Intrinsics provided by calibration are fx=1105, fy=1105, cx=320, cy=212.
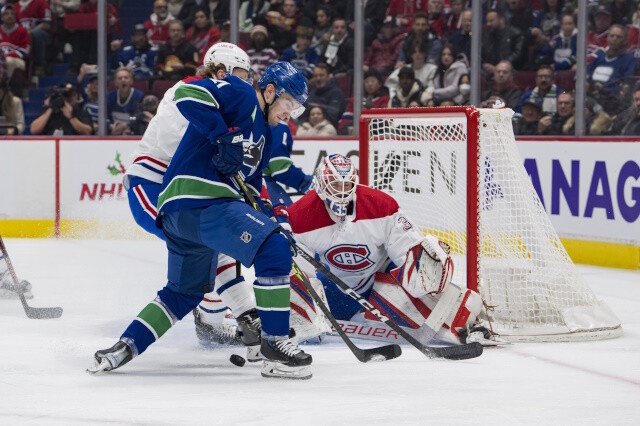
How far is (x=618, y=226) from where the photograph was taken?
19.8ft

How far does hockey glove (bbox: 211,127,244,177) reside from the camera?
3031mm

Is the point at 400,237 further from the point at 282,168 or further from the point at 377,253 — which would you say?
the point at 282,168

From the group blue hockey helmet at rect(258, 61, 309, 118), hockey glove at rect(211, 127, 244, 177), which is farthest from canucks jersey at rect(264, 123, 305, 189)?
hockey glove at rect(211, 127, 244, 177)

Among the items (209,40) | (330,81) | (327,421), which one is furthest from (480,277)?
(209,40)

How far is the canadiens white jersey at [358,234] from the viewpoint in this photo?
379 cm

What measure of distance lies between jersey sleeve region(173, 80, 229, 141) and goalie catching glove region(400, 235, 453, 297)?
37.9 inches

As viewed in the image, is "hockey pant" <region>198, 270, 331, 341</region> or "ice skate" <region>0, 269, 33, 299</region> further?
"ice skate" <region>0, 269, 33, 299</region>

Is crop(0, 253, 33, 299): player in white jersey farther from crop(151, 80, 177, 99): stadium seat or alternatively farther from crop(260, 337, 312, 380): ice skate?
crop(151, 80, 177, 99): stadium seat

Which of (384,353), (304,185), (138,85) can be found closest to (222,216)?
Result: (384,353)

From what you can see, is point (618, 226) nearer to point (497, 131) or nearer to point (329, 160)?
point (497, 131)

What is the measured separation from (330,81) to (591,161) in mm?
2154

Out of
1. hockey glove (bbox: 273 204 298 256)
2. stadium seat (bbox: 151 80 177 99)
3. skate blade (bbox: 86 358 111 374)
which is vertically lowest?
skate blade (bbox: 86 358 111 374)

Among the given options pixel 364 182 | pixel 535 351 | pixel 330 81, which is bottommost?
pixel 535 351

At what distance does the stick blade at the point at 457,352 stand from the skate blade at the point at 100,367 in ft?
3.26
